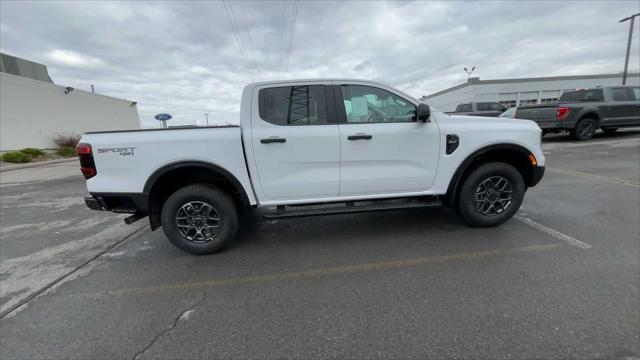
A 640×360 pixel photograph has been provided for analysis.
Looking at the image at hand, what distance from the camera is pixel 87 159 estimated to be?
3131 millimetres

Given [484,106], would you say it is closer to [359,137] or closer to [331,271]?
[359,137]

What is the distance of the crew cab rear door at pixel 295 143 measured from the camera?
10.7 feet

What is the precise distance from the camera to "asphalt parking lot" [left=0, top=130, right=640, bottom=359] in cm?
205

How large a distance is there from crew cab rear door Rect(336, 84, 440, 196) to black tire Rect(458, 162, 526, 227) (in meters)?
0.57

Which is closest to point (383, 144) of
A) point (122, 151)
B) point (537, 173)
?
point (537, 173)

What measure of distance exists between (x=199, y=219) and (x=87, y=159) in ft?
4.33

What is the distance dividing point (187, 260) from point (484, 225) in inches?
148

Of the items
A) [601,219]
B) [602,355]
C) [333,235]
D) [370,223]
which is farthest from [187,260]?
[601,219]

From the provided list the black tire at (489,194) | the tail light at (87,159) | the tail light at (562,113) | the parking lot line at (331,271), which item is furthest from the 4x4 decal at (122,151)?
the tail light at (562,113)

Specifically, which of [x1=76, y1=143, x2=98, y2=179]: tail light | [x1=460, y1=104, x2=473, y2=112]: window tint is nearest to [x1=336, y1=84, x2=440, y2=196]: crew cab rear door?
[x1=76, y1=143, x2=98, y2=179]: tail light

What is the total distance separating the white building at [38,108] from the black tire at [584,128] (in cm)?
2961

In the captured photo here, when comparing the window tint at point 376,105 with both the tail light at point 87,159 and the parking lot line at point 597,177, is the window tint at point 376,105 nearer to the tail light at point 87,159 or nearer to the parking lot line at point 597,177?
the tail light at point 87,159

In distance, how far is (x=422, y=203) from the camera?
3689mm

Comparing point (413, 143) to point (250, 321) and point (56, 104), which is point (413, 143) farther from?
point (56, 104)
